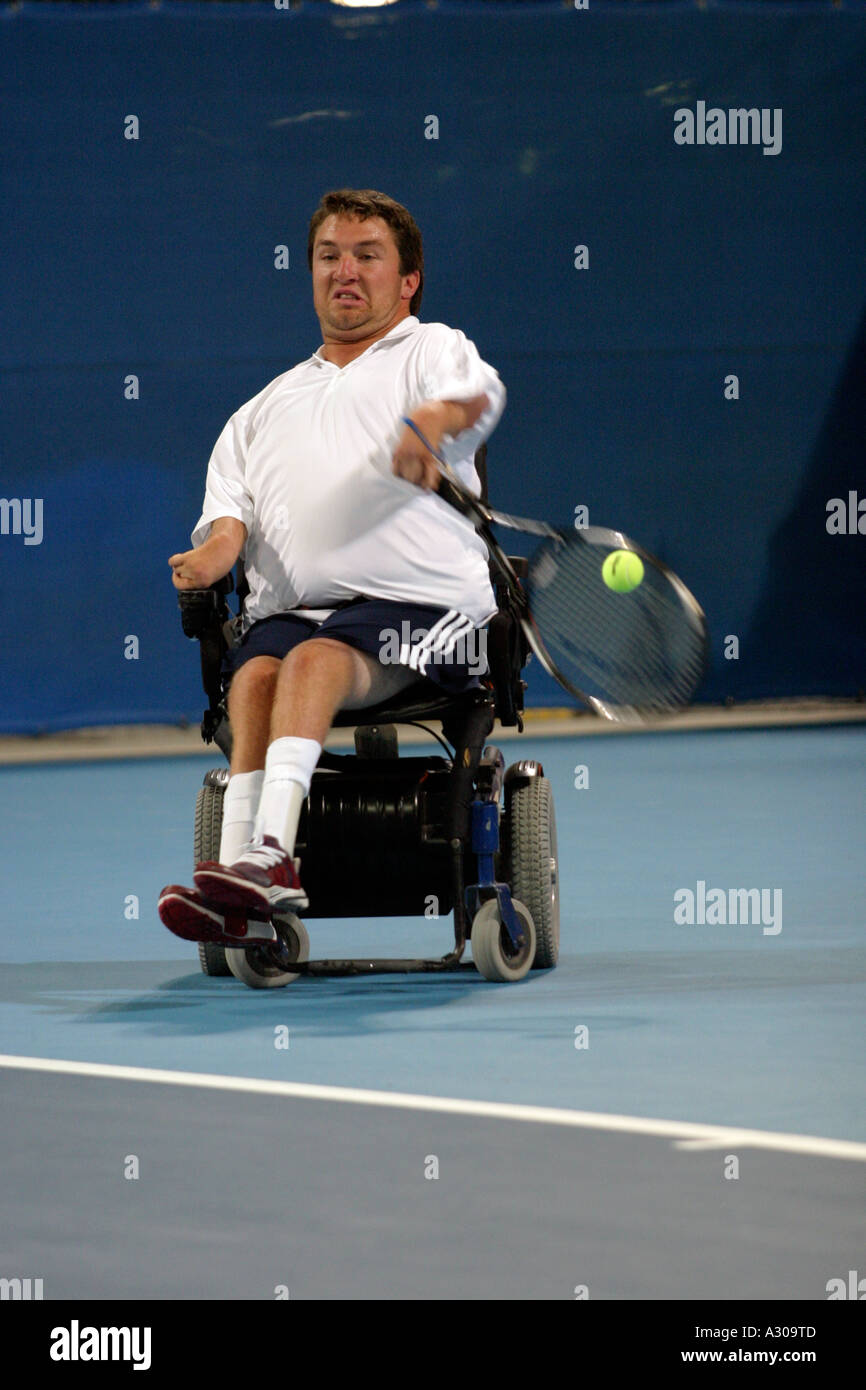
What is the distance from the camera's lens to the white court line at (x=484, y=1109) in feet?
10.8

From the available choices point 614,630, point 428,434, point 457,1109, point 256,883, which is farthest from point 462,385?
point 457,1109

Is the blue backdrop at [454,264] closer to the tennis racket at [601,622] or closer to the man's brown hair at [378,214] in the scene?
the man's brown hair at [378,214]

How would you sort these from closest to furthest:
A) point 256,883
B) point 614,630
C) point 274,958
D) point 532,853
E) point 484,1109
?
point 484,1109 < point 256,883 < point 614,630 < point 274,958 < point 532,853

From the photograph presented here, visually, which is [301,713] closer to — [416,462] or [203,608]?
[203,608]

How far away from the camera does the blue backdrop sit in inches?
511

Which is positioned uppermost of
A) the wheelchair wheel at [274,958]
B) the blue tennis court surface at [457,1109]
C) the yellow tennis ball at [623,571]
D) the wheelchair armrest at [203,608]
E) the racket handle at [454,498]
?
the racket handle at [454,498]

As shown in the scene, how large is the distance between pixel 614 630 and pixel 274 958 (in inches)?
40.0

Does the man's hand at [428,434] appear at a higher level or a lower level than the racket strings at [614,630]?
higher

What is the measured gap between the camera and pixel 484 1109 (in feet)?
11.7

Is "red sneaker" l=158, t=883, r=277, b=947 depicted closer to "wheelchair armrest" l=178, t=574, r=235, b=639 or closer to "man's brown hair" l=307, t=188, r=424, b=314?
"wheelchair armrest" l=178, t=574, r=235, b=639

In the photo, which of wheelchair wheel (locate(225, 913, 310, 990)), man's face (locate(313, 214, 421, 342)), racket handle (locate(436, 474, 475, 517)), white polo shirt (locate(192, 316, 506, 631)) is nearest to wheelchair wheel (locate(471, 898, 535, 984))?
wheelchair wheel (locate(225, 913, 310, 990))

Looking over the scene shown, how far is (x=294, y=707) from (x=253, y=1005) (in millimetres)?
670

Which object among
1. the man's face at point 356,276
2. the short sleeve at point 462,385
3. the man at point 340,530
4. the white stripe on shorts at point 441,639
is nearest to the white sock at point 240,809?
the man at point 340,530

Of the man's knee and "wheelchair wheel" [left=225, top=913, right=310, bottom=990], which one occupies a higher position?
the man's knee
